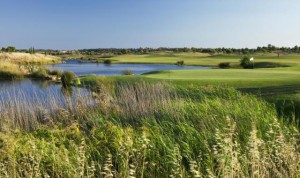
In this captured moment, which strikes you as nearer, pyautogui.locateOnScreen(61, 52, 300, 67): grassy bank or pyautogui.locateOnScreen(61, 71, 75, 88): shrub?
pyautogui.locateOnScreen(61, 71, 75, 88): shrub

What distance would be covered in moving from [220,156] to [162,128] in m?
3.26

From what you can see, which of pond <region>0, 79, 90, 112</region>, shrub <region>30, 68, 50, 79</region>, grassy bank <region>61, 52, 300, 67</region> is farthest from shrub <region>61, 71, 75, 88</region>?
grassy bank <region>61, 52, 300, 67</region>

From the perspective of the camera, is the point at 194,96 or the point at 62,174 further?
the point at 194,96

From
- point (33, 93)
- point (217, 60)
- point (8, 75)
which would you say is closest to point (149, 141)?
point (33, 93)

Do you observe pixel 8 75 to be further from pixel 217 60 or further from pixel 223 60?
pixel 217 60

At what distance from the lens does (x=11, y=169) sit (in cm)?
673

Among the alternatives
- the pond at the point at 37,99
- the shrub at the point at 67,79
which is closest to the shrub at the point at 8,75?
the shrub at the point at 67,79

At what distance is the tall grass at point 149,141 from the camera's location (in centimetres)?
645

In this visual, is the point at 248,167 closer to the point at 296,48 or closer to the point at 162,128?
the point at 162,128

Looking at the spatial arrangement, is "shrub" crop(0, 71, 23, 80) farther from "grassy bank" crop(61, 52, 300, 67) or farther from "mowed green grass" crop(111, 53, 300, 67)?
"mowed green grass" crop(111, 53, 300, 67)

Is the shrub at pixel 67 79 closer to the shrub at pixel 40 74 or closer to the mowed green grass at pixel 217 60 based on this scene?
the shrub at pixel 40 74

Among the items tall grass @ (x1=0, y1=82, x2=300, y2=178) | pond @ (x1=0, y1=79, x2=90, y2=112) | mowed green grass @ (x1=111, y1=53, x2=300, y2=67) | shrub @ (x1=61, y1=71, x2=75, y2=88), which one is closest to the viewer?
tall grass @ (x1=0, y1=82, x2=300, y2=178)

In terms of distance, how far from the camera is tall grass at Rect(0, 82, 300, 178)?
6449mm

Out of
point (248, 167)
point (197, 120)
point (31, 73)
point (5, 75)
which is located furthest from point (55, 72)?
point (248, 167)
